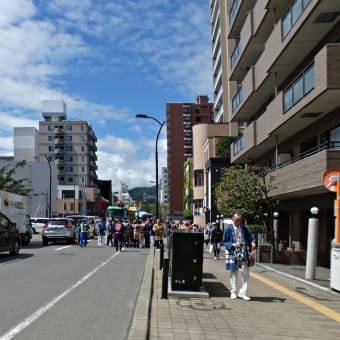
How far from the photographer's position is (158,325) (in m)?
7.02

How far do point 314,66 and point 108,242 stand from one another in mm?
17191

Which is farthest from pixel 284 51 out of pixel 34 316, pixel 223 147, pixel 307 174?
pixel 223 147

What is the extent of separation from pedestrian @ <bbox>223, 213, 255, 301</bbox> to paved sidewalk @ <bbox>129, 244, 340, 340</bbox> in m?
0.43

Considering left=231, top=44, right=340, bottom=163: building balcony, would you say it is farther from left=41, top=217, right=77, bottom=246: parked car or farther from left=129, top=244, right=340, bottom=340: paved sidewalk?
left=41, top=217, right=77, bottom=246: parked car

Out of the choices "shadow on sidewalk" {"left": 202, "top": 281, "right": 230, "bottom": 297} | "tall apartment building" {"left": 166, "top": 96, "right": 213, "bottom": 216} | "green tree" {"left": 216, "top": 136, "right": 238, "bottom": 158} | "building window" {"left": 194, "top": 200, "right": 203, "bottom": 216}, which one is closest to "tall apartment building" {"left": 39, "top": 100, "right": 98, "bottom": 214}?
"tall apartment building" {"left": 166, "top": 96, "right": 213, "bottom": 216}

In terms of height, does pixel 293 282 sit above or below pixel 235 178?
below

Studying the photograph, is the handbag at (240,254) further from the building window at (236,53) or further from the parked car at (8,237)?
the building window at (236,53)

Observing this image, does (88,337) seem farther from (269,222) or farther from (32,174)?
(32,174)

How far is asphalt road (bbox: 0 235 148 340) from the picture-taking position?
6.85m

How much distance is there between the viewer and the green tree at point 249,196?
22.2 m

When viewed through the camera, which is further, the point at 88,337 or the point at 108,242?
the point at 108,242

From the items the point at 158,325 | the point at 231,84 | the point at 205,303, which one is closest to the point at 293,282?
the point at 205,303

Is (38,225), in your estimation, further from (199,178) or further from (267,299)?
(267,299)

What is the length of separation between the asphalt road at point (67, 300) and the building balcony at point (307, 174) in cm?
687
